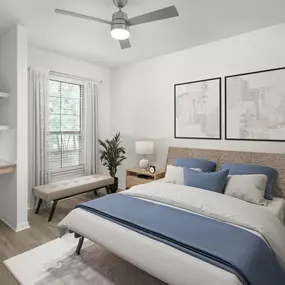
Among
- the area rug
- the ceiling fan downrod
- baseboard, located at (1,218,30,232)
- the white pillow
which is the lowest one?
the area rug

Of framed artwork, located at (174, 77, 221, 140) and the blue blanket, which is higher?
framed artwork, located at (174, 77, 221, 140)

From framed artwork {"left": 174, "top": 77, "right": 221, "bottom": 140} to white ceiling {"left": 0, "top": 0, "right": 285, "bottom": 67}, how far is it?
0.69 meters

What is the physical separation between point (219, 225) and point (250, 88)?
2.20 meters

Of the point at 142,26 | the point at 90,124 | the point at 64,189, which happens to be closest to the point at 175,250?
the point at 64,189

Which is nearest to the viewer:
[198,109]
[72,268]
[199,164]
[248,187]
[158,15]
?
[158,15]

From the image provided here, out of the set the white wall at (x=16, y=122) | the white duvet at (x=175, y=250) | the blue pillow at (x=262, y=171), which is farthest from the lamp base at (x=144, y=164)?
the white wall at (x=16, y=122)

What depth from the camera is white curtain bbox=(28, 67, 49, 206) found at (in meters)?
3.68

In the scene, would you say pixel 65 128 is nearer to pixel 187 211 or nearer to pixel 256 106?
pixel 187 211

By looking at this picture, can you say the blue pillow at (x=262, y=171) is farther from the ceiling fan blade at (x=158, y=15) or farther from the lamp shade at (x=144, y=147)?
the ceiling fan blade at (x=158, y=15)

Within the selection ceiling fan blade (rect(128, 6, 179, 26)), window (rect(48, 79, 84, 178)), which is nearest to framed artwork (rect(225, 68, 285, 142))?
ceiling fan blade (rect(128, 6, 179, 26))

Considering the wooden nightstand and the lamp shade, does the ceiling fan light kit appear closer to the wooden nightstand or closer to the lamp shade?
the lamp shade

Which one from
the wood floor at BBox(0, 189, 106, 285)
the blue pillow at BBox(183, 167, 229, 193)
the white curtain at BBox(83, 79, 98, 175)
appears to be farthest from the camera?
the white curtain at BBox(83, 79, 98, 175)

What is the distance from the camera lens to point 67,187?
139 inches

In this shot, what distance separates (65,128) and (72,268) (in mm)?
2699
